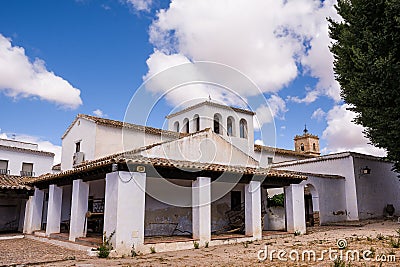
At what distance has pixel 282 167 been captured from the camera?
2323 cm

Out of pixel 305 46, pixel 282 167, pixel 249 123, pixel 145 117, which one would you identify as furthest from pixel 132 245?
pixel 249 123

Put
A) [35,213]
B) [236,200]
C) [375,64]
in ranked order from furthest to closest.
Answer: [35,213] → [236,200] → [375,64]

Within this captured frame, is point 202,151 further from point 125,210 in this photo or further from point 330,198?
point 330,198

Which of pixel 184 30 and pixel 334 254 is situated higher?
pixel 184 30

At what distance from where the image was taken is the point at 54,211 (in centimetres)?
1445

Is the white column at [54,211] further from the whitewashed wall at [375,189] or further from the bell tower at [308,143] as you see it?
the bell tower at [308,143]

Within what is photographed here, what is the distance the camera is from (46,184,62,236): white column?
14.3 m

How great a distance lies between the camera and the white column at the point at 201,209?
38.3ft

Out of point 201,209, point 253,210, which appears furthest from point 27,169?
point 253,210

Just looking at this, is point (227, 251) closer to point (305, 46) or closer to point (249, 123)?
point (305, 46)

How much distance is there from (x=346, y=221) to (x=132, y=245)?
12.9 metres

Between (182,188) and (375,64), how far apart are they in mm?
8465

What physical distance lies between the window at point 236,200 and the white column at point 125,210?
614cm

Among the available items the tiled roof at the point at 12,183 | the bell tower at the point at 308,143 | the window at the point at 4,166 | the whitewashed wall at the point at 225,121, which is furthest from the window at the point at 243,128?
the window at the point at 4,166
